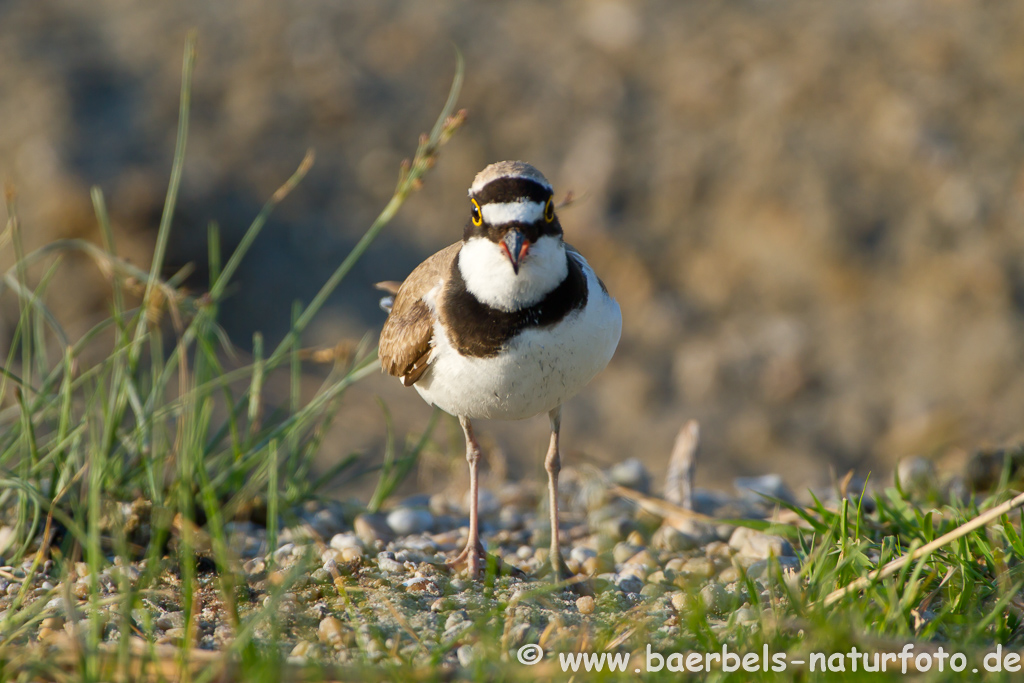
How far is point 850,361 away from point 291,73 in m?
6.46

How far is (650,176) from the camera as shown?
365 inches

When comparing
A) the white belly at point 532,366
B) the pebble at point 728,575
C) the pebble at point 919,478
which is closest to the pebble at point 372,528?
the white belly at point 532,366

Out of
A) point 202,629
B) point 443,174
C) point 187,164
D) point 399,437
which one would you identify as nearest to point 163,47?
point 187,164

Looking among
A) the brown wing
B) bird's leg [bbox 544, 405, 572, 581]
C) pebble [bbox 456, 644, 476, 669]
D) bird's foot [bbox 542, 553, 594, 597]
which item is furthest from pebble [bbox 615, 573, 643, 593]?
the brown wing

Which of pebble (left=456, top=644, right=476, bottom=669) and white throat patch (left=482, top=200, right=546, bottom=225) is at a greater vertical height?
white throat patch (left=482, top=200, right=546, bottom=225)

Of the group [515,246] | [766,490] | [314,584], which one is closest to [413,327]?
[515,246]

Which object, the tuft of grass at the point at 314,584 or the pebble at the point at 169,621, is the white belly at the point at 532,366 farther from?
the pebble at the point at 169,621

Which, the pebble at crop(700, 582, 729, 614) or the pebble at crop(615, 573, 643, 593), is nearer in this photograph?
the pebble at crop(700, 582, 729, 614)

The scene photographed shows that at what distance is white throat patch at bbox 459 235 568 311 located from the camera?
328 centimetres

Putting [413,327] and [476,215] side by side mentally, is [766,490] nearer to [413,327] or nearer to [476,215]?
[413,327]

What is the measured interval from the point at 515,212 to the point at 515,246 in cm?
12

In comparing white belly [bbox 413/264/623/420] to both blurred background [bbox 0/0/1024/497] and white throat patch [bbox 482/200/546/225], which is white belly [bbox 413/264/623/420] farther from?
blurred background [bbox 0/0/1024/497]

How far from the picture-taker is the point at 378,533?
4.24m

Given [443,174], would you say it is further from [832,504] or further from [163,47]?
[832,504]
